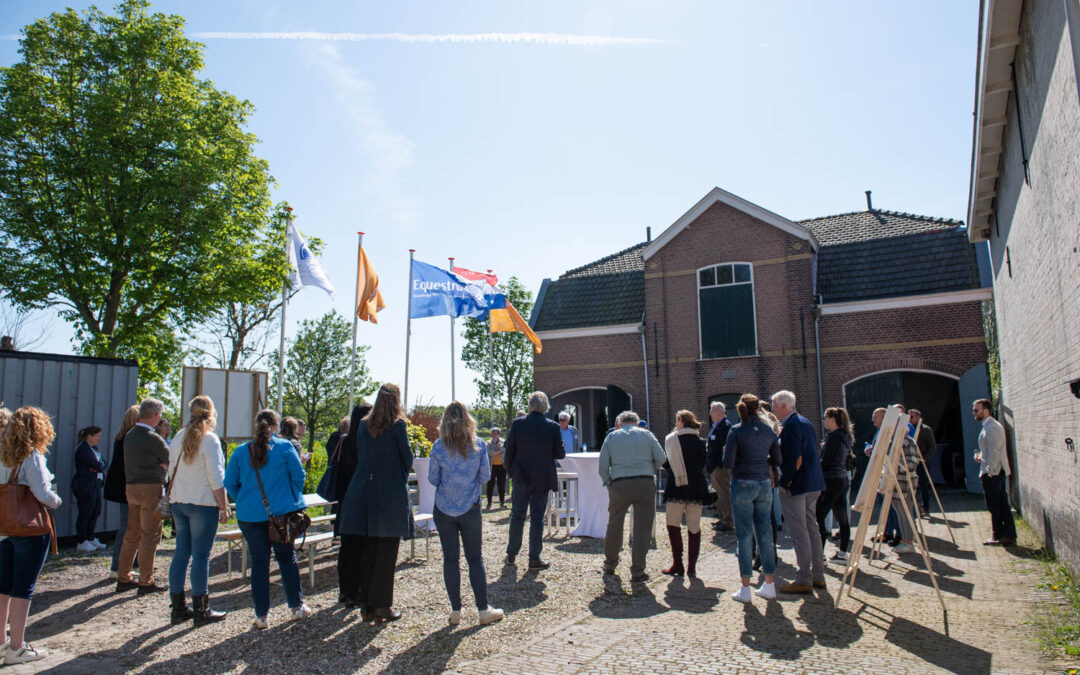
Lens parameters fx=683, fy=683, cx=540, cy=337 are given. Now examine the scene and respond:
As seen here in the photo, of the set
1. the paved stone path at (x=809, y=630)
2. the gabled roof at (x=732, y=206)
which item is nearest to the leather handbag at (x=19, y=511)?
the paved stone path at (x=809, y=630)

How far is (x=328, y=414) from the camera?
3891 centimetres

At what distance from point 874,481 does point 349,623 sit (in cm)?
454

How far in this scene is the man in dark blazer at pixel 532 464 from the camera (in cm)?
791

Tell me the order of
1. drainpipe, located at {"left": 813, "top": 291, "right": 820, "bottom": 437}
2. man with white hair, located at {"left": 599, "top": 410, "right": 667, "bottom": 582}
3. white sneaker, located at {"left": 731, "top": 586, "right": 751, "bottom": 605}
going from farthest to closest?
drainpipe, located at {"left": 813, "top": 291, "right": 820, "bottom": 437}
man with white hair, located at {"left": 599, "top": 410, "right": 667, "bottom": 582}
white sneaker, located at {"left": 731, "top": 586, "right": 751, "bottom": 605}

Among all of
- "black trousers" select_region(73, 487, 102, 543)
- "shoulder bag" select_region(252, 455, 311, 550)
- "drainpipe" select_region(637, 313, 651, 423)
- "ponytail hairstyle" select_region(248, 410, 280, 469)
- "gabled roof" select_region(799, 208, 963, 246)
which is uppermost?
"gabled roof" select_region(799, 208, 963, 246)

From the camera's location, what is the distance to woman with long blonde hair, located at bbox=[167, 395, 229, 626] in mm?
5695

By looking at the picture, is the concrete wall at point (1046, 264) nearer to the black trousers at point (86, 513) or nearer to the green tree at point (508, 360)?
the black trousers at point (86, 513)

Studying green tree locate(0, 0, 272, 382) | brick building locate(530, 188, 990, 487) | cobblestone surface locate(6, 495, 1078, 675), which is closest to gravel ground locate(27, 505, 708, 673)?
cobblestone surface locate(6, 495, 1078, 675)

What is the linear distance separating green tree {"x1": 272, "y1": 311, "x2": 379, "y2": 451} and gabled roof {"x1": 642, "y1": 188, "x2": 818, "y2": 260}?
24057 mm

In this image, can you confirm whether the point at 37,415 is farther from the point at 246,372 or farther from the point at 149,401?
the point at 246,372

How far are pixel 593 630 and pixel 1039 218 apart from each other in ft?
19.6

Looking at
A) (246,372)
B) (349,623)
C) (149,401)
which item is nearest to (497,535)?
(349,623)

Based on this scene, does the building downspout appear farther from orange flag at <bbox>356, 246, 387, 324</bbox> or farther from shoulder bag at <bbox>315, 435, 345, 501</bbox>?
shoulder bag at <bbox>315, 435, 345, 501</bbox>

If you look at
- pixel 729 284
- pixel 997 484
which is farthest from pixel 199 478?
pixel 729 284
